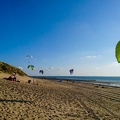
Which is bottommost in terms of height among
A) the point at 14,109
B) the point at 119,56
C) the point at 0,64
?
the point at 14,109

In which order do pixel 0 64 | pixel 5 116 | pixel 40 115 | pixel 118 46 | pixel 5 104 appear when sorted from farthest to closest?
1. pixel 0 64
2. pixel 5 104
3. pixel 40 115
4. pixel 5 116
5. pixel 118 46

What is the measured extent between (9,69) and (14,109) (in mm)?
27576

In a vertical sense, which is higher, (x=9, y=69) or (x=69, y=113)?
(x=9, y=69)

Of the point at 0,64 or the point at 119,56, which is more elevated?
the point at 0,64

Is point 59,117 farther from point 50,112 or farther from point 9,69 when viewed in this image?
point 9,69

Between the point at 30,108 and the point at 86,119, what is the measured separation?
315 centimetres

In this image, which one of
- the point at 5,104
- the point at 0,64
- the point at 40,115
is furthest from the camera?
the point at 0,64

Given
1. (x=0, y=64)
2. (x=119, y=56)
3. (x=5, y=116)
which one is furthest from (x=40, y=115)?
(x=0, y=64)

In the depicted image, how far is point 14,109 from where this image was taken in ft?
30.9

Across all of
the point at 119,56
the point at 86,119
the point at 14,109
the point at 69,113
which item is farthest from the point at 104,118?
the point at 119,56

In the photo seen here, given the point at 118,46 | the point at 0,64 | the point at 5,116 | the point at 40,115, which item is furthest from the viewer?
the point at 0,64

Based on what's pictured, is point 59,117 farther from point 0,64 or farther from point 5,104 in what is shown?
point 0,64

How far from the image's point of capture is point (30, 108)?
10.2 metres

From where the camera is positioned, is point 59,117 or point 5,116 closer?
point 5,116
